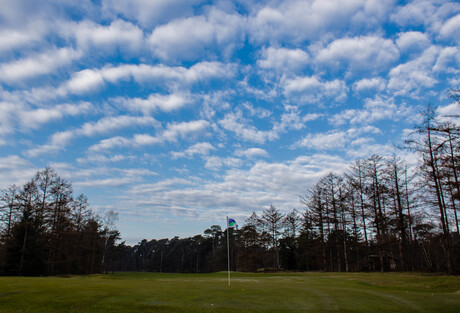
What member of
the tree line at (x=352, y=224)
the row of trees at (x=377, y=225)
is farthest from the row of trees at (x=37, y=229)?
the row of trees at (x=377, y=225)

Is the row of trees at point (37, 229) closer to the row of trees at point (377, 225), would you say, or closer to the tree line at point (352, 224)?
the tree line at point (352, 224)

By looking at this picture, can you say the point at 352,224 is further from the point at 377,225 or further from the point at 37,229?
the point at 37,229

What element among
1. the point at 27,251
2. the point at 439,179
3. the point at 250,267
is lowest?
the point at 250,267

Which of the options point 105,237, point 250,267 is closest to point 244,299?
point 250,267

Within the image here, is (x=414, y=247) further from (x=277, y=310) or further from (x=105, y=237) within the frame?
(x=105, y=237)

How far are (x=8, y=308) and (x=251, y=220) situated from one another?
218 feet

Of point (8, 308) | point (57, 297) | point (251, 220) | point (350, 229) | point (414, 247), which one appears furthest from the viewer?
point (251, 220)

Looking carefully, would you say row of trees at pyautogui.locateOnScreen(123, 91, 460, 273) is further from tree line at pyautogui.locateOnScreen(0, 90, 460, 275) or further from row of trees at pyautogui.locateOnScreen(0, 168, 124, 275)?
row of trees at pyautogui.locateOnScreen(0, 168, 124, 275)

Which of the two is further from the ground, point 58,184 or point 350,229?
point 58,184

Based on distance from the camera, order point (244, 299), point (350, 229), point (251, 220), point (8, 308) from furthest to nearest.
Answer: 1. point (251, 220)
2. point (350, 229)
3. point (244, 299)
4. point (8, 308)

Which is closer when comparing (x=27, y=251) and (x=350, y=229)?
(x=27, y=251)

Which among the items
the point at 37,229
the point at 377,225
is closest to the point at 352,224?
the point at 377,225

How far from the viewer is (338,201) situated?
52.2 m

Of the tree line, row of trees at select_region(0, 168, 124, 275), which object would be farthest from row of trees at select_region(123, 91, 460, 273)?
row of trees at select_region(0, 168, 124, 275)
